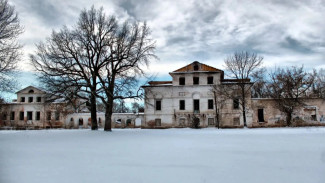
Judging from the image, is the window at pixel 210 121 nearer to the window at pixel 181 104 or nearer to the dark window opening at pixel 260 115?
the window at pixel 181 104

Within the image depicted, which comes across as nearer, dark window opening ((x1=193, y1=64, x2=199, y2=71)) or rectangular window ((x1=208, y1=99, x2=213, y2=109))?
rectangular window ((x1=208, y1=99, x2=213, y2=109))

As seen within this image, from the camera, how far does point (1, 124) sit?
1783 inches

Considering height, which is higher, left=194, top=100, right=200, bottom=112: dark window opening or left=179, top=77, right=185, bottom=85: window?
left=179, top=77, right=185, bottom=85: window

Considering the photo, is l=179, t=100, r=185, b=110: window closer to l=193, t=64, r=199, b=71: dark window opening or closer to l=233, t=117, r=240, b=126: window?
l=193, t=64, r=199, b=71: dark window opening

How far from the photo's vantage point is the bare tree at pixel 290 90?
109 ft

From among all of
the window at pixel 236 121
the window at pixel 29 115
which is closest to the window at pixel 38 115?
the window at pixel 29 115

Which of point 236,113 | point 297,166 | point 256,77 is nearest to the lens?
point 297,166

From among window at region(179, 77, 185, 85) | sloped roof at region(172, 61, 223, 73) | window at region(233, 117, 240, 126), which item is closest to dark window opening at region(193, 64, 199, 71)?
sloped roof at region(172, 61, 223, 73)

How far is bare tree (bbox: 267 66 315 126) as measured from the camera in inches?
1303

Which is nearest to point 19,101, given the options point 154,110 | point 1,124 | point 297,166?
point 1,124

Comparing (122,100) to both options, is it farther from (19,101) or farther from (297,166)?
(19,101)

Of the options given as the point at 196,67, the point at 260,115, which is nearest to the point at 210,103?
the point at 196,67

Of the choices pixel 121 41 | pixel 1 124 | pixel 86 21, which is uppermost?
pixel 86 21

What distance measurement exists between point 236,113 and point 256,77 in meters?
5.98
